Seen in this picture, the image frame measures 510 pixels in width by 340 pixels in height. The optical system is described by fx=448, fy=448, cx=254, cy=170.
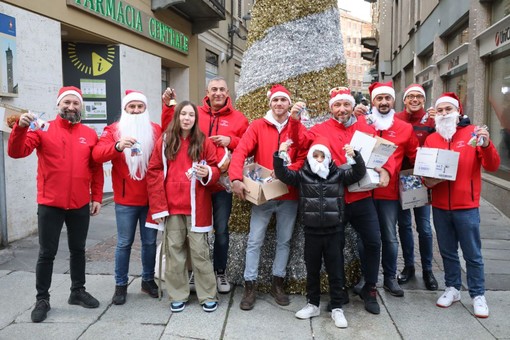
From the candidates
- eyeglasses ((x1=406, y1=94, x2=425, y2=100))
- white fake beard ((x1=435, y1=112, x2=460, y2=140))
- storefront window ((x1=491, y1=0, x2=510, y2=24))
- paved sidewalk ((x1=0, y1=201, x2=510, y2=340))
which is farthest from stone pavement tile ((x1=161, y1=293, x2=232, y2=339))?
storefront window ((x1=491, y1=0, x2=510, y2=24))

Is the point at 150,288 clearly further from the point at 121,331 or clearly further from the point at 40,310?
the point at 40,310

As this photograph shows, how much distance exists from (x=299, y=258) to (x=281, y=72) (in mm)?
1801

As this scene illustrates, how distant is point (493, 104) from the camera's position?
8445mm

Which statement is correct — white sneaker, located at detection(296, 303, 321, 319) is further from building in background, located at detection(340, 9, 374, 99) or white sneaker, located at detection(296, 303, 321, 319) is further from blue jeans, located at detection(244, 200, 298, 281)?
building in background, located at detection(340, 9, 374, 99)

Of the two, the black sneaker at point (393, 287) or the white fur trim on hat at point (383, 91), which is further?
the black sneaker at point (393, 287)

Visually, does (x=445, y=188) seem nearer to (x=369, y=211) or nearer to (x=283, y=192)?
(x=369, y=211)

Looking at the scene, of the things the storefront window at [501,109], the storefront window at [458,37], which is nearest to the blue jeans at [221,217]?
the storefront window at [501,109]

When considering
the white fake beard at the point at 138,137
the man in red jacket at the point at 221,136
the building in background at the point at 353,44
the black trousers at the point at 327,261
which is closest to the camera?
the black trousers at the point at 327,261

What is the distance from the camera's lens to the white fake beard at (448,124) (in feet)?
12.6

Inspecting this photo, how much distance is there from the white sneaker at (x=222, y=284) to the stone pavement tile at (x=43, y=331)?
4.01ft

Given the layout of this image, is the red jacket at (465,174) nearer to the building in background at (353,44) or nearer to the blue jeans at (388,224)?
the blue jeans at (388,224)

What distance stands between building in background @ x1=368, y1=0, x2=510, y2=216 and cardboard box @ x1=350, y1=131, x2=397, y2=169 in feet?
15.7

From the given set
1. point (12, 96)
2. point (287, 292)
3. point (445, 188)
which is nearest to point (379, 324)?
point (287, 292)

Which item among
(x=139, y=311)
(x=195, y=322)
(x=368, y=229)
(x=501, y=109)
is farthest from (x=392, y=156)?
(x=501, y=109)
